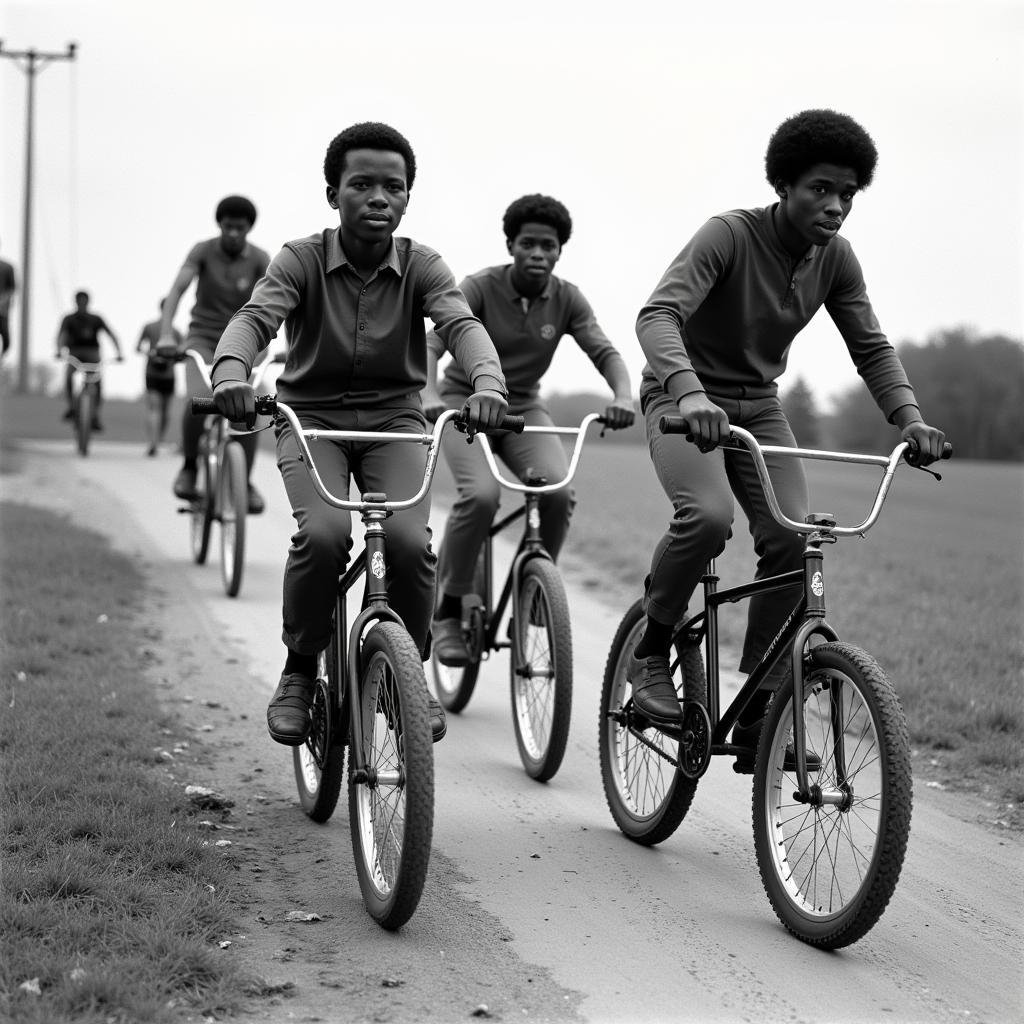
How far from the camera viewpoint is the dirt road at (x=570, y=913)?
368cm

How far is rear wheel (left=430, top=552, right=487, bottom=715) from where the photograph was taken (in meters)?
6.82

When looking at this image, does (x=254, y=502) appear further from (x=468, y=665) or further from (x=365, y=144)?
(x=365, y=144)

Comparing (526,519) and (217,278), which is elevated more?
(217,278)

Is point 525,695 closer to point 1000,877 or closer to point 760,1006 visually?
point 1000,877

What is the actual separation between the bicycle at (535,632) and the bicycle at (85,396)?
13.7 m

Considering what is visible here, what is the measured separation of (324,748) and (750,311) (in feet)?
6.95

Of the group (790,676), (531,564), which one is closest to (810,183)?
(790,676)

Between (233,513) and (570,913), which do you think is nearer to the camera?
(570,913)

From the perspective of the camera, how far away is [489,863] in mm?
4801

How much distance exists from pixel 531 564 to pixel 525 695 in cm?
59

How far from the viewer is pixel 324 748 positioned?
190 inches

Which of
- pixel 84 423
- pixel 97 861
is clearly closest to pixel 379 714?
pixel 97 861

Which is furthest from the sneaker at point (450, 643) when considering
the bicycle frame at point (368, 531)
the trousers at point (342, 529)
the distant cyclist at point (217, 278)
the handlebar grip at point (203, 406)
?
the distant cyclist at point (217, 278)

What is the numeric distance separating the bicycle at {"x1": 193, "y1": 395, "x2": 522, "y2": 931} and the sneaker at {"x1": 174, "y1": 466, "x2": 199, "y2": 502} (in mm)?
6422
